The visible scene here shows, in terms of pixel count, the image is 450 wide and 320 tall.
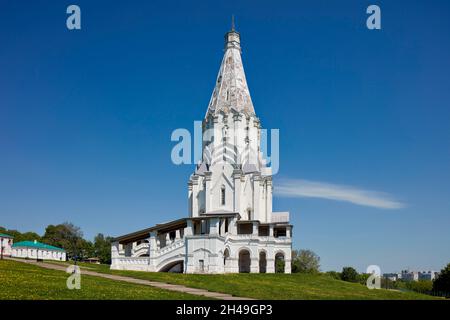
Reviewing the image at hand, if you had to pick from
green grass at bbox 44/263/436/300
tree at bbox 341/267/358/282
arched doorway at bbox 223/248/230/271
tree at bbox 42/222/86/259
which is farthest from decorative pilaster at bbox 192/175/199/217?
tree at bbox 42/222/86/259

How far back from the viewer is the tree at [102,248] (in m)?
83.3

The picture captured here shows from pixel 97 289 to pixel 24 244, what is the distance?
55.4 m

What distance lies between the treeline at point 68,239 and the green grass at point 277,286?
181 feet

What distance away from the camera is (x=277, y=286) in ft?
112

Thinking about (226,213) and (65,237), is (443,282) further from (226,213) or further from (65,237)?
(65,237)

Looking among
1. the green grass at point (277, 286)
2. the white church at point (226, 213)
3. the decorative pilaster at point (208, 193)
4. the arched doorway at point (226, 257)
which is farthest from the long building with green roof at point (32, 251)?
the green grass at point (277, 286)

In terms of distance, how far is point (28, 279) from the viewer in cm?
2408

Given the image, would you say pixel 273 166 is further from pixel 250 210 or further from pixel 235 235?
pixel 235 235

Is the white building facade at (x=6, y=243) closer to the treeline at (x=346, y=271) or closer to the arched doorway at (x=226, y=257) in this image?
the arched doorway at (x=226, y=257)

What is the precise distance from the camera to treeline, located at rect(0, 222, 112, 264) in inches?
3583

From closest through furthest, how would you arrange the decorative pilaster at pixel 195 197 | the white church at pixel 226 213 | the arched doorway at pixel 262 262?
1. the white church at pixel 226 213
2. the arched doorway at pixel 262 262
3. the decorative pilaster at pixel 195 197

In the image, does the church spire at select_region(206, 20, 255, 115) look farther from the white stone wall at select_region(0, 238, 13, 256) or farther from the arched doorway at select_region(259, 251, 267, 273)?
the white stone wall at select_region(0, 238, 13, 256)

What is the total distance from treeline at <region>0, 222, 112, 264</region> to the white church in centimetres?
4136
